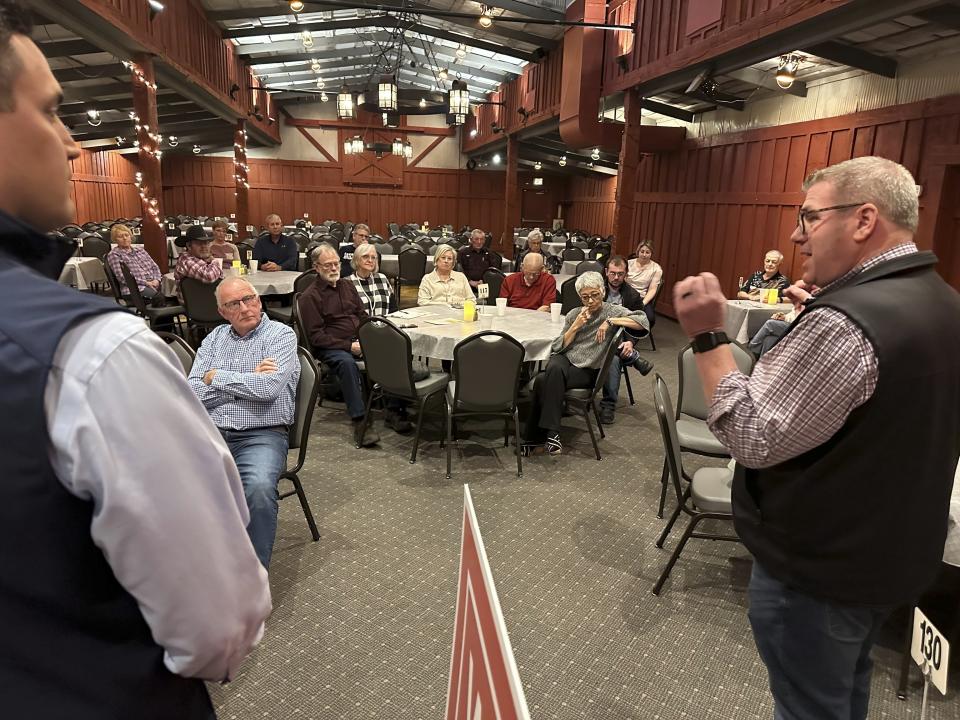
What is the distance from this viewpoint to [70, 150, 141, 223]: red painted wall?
50.1 ft

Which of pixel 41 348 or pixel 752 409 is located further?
pixel 752 409

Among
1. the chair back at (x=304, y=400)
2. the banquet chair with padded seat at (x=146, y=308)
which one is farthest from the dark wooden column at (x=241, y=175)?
the chair back at (x=304, y=400)

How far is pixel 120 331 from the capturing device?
61cm

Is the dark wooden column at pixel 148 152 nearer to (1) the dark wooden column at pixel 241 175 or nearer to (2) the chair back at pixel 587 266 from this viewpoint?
(2) the chair back at pixel 587 266

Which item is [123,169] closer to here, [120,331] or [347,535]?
[347,535]

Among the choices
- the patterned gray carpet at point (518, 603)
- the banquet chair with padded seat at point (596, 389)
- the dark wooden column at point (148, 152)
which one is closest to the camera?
the patterned gray carpet at point (518, 603)

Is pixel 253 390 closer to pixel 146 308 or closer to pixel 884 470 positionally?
pixel 884 470

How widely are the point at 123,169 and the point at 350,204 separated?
682cm

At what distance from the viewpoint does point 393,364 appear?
383 centimetres

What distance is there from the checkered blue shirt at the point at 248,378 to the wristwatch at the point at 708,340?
2.00 metres

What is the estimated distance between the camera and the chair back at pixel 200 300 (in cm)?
543

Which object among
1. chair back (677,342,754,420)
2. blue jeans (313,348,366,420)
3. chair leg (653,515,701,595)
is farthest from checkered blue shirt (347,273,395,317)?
chair leg (653,515,701,595)

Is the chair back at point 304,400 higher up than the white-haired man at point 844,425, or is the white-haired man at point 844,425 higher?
the white-haired man at point 844,425

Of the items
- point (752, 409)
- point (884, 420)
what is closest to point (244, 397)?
point (752, 409)
